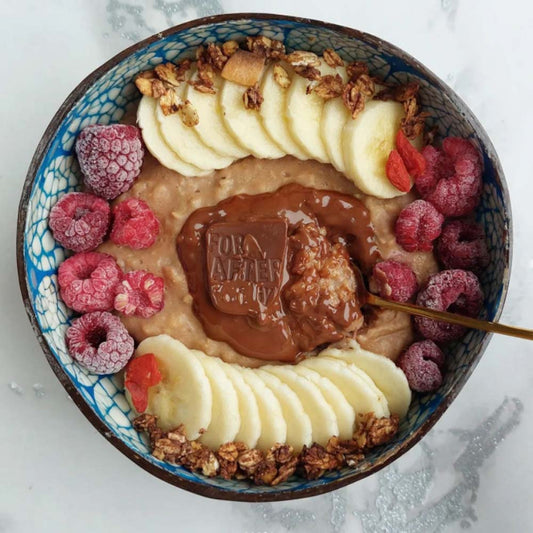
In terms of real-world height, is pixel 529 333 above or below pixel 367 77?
below

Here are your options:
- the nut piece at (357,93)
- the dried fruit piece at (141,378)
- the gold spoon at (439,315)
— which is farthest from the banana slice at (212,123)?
the dried fruit piece at (141,378)

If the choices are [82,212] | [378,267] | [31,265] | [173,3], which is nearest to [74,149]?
[82,212]

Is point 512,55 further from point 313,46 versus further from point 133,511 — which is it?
point 133,511

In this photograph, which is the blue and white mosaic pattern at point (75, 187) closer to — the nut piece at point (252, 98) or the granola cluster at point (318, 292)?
the nut piece at point (252, 98)

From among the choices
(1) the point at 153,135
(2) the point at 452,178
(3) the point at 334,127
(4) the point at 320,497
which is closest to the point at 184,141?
(1) the point at 153,135

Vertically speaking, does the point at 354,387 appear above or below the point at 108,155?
below

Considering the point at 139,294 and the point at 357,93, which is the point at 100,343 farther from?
the point at 357,93

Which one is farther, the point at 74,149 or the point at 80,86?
the point at 74,149
